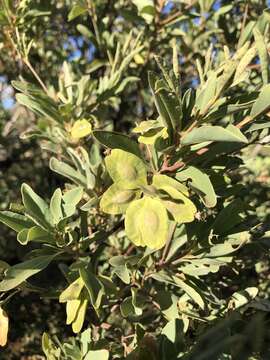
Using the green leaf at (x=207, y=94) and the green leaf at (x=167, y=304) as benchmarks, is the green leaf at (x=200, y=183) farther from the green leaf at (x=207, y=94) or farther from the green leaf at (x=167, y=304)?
the green leaf at (x=167, y=304)

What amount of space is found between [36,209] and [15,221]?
0.05 meters

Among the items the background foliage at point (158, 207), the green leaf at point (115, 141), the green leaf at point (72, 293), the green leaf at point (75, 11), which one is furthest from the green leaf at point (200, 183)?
the green leaf at point (75, 11)

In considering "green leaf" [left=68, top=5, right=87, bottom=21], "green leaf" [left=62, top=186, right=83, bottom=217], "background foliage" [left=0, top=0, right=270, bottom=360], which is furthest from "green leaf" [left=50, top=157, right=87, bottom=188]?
"green leaf" [left=68, top=5, right=87, bottom=21]

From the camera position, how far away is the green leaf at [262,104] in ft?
2.91

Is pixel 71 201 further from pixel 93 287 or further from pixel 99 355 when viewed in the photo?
pixel 99 355

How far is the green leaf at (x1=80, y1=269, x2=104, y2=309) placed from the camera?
0.99 metres

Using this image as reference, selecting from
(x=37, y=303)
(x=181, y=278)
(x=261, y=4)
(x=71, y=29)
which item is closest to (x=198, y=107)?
(x=181, y=278)

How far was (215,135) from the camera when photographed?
2.68 ft

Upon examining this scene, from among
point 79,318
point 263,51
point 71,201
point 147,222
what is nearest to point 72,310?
point 79,318

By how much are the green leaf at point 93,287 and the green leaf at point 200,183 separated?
11.5 inches

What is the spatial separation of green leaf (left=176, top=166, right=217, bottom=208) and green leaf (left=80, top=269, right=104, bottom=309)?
292mm

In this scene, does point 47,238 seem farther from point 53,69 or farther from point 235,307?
point 53,69

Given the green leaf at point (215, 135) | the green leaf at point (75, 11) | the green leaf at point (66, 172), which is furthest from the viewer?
the green leaf at point (75, 11)

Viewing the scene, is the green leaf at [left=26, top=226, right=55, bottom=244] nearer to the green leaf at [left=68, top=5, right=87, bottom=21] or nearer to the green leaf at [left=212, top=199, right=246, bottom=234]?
the green leaf at [left=212, top=199, right=246, bottom=234]
